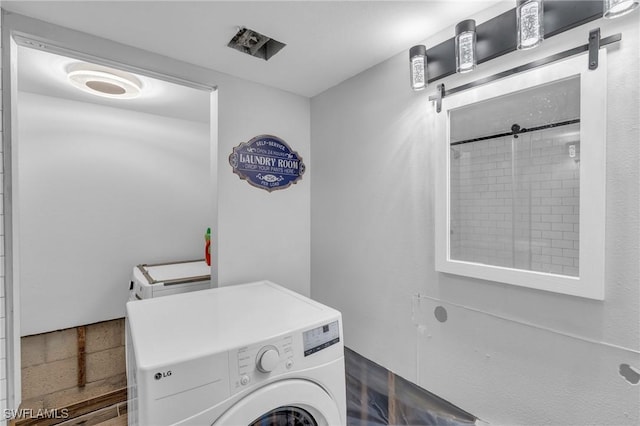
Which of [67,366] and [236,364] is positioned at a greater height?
[236,364]

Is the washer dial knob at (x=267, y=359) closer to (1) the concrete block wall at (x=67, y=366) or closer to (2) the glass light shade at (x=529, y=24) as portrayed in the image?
(2) the glass light shade at (x=529, y=24)

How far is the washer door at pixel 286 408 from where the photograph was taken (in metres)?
0.93

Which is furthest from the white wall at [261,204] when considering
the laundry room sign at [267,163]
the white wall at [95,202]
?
the white wall at [95,202]

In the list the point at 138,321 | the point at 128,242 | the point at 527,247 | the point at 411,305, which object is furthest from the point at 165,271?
the point at 527,247

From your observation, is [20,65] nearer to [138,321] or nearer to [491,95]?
[138,321]

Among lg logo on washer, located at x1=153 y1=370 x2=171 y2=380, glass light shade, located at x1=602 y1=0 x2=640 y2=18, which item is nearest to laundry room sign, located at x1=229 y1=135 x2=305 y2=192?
lg logo on washer, located at x1=153 y1=370 x2=171 y2=380

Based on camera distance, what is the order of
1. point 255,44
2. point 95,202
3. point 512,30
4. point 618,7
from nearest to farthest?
1. point 618,7
2. point 512,30
3. point 255,44
4. point 95,202

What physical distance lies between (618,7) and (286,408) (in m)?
1.65

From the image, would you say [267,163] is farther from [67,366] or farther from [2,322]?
[67,366]

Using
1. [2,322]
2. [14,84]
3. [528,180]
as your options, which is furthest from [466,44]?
[2,322]

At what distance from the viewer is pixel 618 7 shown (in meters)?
0.82

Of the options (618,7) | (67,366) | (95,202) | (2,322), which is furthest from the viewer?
(95,202)

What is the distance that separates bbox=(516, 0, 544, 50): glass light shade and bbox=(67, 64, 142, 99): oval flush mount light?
219cm

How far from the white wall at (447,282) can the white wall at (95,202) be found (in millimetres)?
1594
